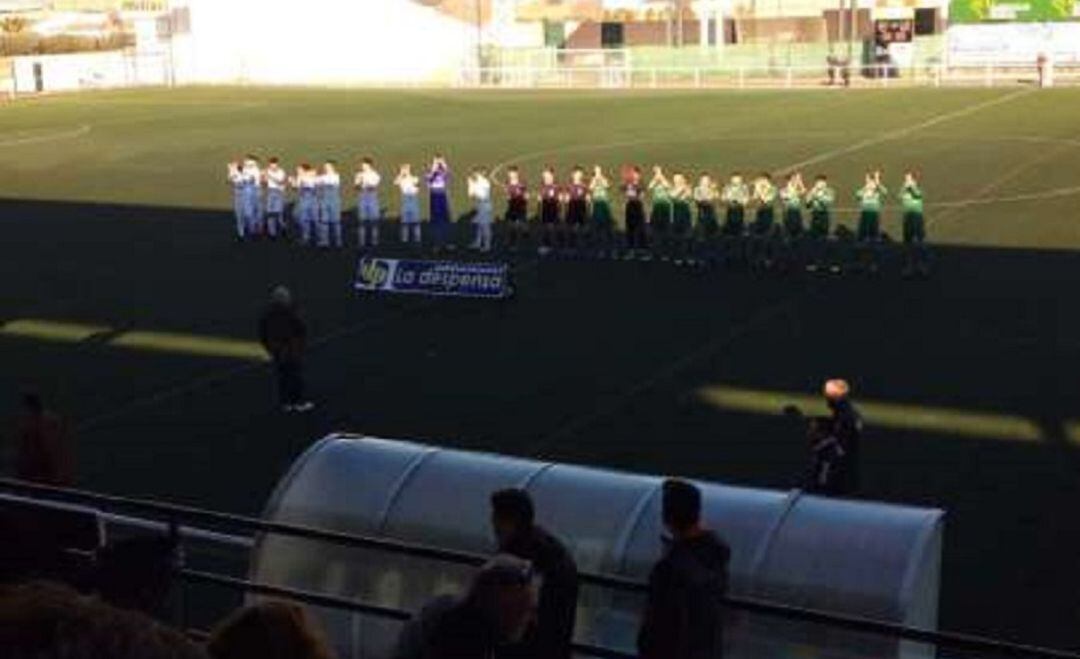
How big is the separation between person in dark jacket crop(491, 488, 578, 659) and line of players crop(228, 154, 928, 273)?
19.4 metres

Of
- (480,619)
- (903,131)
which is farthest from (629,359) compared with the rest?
(903,131)

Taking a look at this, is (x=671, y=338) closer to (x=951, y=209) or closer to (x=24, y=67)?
(x=951, y=209)

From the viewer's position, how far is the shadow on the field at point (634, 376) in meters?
14.3

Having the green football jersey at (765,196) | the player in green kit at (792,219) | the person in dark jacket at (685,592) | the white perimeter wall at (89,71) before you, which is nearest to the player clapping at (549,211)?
the green football jersey at (765,196)

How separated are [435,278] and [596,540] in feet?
49.1

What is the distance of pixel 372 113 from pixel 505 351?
43.1 m

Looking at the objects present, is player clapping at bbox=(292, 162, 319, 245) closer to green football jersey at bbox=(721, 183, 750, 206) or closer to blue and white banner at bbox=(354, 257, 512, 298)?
blue and white banner at bbox=(354, 257, 512, 298)

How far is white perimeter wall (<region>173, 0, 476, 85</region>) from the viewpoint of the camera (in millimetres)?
91625

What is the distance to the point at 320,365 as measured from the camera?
20.4 meters

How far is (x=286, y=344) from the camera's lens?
17703 mm

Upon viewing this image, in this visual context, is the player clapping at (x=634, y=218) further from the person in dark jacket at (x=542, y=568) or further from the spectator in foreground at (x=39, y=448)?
the person in dark jacket at (x=542, y=568)

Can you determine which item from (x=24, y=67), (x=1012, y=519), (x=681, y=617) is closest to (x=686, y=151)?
(x=1012, y=519)

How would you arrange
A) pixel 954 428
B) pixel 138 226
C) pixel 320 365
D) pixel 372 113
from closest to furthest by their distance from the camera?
pixel 954 428, pixel 320 365, pixel 138 226, pixel 372 113

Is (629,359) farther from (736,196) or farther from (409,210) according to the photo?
(409,210)
